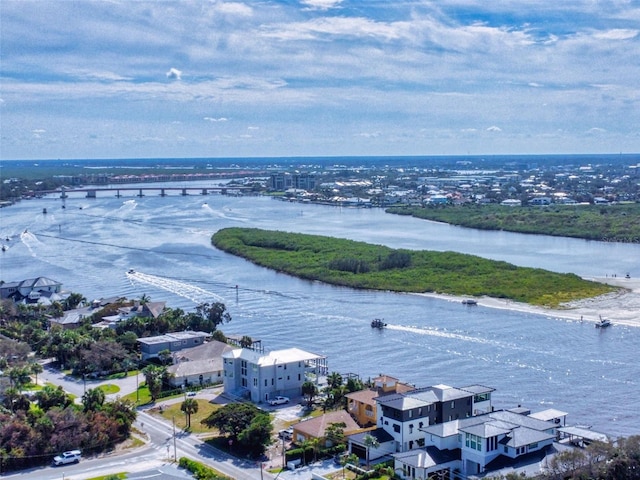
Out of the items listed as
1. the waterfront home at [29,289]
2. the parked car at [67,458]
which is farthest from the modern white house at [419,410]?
the waterfront home at [29,289]

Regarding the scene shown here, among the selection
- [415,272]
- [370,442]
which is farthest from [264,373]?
[415,272]

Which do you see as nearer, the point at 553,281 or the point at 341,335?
the point at 341,335

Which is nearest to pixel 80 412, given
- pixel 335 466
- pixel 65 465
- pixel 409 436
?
pixel 65 465

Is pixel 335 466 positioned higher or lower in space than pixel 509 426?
lower

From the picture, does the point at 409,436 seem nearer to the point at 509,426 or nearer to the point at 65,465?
the point at 509,426

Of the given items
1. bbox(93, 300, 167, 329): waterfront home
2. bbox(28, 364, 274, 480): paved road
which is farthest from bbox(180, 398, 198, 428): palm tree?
bbox(93, 300, 167, 329): waterfront home

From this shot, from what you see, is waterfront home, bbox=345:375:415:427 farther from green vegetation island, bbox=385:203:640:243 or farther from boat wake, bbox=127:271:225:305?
green vegetation island, bbox=385:203:640:243
